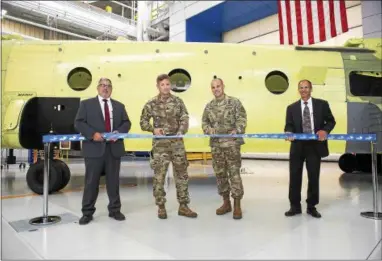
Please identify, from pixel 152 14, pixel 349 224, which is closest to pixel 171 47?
pixel 349 224

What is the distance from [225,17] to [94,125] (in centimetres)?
1394

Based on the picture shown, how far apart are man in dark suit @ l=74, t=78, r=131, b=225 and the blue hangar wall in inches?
469

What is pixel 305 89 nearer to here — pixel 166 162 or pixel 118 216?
pixel 166 162

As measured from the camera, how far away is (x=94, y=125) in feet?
13.7

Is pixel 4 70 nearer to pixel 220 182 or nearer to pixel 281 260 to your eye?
pixel 220 182

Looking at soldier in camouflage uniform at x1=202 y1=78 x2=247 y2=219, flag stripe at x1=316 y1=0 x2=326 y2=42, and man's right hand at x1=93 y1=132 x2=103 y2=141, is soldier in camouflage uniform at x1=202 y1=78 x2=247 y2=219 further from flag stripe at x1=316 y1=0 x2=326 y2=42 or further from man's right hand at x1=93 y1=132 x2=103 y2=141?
flag stripe at x1=316 y1=0 x2=326 y2=42

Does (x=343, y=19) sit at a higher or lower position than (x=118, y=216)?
higher

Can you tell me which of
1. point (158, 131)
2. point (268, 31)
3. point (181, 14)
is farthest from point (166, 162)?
point (268, 31)

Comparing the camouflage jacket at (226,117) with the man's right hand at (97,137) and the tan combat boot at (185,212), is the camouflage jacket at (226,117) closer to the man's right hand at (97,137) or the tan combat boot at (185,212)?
the tan combat boot at (185,212)

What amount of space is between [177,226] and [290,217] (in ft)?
5.52

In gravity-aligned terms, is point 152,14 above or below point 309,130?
above

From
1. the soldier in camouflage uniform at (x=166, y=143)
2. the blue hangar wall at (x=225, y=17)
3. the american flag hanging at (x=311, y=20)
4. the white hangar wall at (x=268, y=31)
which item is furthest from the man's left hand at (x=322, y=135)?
the blue hangar wall at (x=225, y=17)

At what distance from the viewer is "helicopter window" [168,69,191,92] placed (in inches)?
255

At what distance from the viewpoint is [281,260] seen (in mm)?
2797
